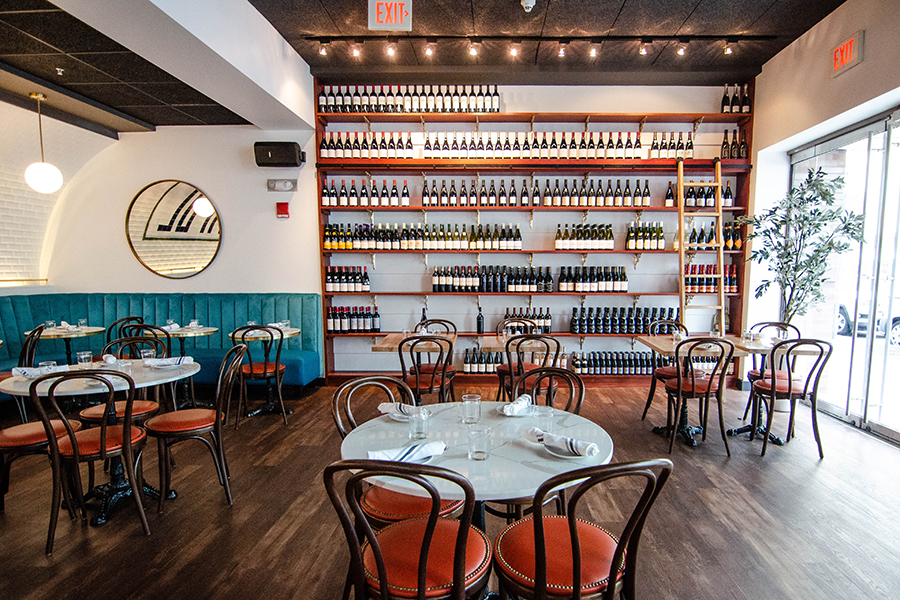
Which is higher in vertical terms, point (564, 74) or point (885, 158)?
point (564, 74)

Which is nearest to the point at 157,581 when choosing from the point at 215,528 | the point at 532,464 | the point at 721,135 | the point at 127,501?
the point at 215,528

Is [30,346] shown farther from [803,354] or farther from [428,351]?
[803,354]

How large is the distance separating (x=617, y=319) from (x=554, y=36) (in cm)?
319

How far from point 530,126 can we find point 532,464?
478 cm

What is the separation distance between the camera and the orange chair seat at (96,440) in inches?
94.9

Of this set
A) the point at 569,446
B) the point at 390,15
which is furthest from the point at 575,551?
the point at 390,15

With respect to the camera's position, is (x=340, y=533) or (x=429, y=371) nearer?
(x=340, y=533)

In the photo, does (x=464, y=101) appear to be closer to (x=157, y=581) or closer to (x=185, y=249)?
(x=185, y=249)

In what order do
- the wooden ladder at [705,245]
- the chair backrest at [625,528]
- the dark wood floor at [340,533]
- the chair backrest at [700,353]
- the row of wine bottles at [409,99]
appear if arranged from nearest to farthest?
1. the chair backrest at [625,528]
2. the dark wood floor at [340,533]
3. the chair backrest at [700,353]
4. the wooden ladder at [705,245]
5. the row of wine bottles at [409,99]

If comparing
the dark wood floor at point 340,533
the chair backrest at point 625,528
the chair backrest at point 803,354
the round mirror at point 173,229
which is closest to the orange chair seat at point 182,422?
the dark wood floor at point 340,533

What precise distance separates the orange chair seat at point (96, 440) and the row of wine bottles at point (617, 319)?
440 cm

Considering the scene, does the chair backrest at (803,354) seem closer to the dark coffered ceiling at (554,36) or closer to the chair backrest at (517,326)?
the chair backrest at (517,326)

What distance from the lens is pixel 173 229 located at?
5.78 meters

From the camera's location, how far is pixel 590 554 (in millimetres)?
1494
